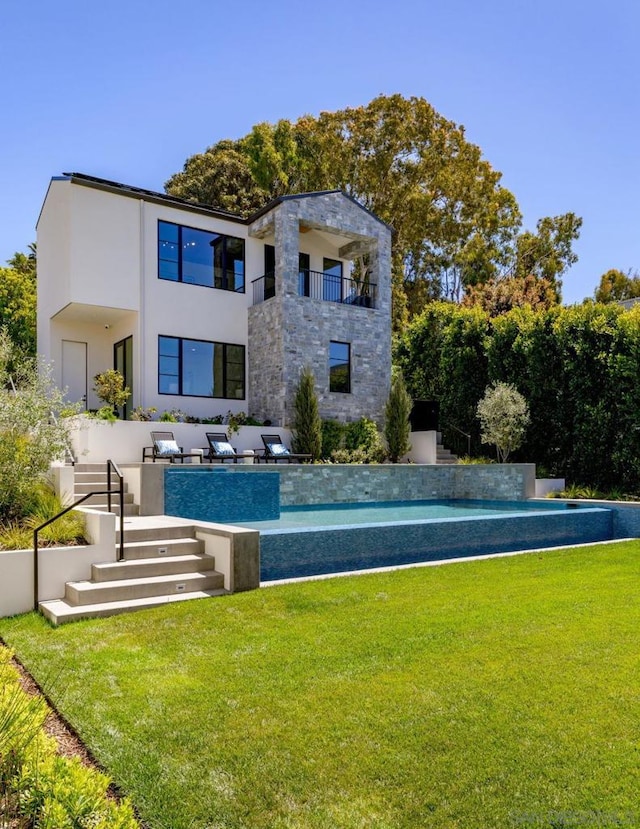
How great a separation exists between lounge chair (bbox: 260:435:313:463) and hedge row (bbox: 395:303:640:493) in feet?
19.9

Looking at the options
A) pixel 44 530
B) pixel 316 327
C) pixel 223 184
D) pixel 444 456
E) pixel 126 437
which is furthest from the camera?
pixel 223 184

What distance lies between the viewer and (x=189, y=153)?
3203cm

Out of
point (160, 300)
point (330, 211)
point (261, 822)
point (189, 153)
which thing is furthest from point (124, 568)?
point (189, 153)

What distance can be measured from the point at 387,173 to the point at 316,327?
15.0 m

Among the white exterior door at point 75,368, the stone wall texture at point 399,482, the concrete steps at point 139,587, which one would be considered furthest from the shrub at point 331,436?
the concrete steps at point 139,587

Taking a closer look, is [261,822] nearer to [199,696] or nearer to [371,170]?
[199,696]

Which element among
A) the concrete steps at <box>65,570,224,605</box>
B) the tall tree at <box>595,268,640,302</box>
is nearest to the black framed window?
the concrete steps at <box>65,570,224,605</box>

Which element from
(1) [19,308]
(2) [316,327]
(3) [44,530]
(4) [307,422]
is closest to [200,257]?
(2) [316,327]

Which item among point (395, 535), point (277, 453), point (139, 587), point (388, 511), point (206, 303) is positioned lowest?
point (388, 511)

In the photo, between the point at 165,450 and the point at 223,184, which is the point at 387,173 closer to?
the point at 223,184

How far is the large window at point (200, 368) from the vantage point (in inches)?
679

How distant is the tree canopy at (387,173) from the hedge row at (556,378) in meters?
10.5

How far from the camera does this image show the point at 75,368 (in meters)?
18.6

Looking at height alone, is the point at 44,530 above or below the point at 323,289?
below
